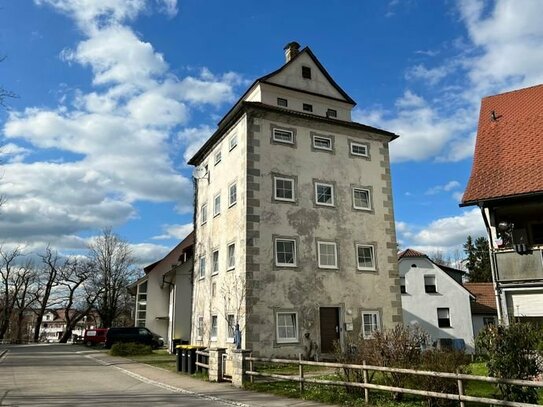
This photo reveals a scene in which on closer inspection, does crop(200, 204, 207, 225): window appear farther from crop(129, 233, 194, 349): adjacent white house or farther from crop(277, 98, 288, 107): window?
crop(129, 233, 194, 349): adjacent white house

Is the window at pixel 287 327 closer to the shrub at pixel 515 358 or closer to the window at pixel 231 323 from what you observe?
the window at pixel 231 323

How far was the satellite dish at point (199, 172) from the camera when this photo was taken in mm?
29841

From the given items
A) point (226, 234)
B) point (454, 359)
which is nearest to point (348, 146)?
point (226, 234)

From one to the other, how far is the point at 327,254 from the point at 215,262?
6.29m

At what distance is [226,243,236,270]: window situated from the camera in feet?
76.2

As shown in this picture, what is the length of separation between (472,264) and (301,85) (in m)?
48.0

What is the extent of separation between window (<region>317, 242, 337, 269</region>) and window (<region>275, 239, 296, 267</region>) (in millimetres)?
1333

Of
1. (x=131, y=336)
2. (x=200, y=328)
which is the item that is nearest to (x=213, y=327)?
(x=200, y=328)

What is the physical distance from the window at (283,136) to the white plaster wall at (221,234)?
5.41ft

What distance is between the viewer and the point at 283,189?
77.3 ft

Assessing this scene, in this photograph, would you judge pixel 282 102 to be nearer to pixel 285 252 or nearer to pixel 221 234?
pixel 221 234

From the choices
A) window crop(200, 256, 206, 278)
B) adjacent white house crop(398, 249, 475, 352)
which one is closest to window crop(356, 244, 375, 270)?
window crop(200, 256, 206, 278)

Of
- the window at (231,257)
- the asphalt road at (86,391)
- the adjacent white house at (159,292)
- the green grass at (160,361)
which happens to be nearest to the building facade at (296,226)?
the window at (231,257)

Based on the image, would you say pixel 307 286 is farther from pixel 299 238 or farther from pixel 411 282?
pixel 411 282
